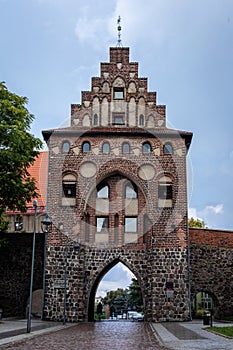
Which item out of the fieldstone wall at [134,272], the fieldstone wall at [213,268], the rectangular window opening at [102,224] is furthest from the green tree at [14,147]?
the fieldstone wall at [213,268]

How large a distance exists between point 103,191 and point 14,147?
894 cm

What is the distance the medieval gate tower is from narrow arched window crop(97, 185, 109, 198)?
0.23 ft

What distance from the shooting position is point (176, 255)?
1102 inches

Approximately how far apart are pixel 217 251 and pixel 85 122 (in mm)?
12102

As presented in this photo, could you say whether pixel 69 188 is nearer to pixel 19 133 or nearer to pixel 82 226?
pixel 82 226

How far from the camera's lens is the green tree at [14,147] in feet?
74.7

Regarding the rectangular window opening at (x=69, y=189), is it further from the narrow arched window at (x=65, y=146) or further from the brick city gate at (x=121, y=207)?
the narrow arched window at (x=65, y=146)

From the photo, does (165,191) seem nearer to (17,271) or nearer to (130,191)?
(130,191)

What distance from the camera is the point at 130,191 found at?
30.3m

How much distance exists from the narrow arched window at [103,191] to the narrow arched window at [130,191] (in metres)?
1.29

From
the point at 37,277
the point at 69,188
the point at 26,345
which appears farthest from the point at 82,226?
the point at 26,345

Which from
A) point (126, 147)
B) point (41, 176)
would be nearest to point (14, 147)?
point (126, 147)

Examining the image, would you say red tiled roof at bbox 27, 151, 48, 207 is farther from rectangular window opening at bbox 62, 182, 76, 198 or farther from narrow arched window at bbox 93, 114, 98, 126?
narrow arched window at bbox 93, 114, 98, 126

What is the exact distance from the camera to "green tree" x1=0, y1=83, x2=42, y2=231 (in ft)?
74.7
